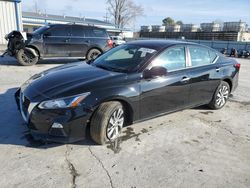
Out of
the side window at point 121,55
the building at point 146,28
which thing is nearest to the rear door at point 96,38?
the side window at point 121,55

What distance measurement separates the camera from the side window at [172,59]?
3.77m

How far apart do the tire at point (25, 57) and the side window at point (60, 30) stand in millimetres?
1226

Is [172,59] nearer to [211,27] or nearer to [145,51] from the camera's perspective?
[145,51]

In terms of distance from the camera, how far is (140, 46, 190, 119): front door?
357cm

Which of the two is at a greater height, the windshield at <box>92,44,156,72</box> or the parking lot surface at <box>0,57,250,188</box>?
the windshield at <box>92,44,156,72</box>

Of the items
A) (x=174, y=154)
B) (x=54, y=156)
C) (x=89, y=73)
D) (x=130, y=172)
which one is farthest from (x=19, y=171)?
(x=174, y=154)

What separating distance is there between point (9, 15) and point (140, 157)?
17.9 m

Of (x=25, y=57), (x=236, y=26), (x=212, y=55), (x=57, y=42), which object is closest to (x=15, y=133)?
(x=212, y=55)

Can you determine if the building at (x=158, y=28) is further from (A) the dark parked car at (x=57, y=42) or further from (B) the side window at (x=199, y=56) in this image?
(B) the side window at (x=199, y=56)

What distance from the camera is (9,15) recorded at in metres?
17.0

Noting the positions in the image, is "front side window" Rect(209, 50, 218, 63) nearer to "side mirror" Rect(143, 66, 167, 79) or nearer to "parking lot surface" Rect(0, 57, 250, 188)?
"parking lot surface" Rect(0, 57, 250, 188)

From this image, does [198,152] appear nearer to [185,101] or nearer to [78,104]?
[185,101]

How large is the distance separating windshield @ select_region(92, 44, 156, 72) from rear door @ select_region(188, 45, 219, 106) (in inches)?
37.3

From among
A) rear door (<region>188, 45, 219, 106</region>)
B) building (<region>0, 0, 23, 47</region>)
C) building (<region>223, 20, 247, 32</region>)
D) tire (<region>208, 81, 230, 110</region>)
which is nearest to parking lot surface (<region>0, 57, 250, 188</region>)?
rear door (<region>188, 45, 219, 106</region>)
